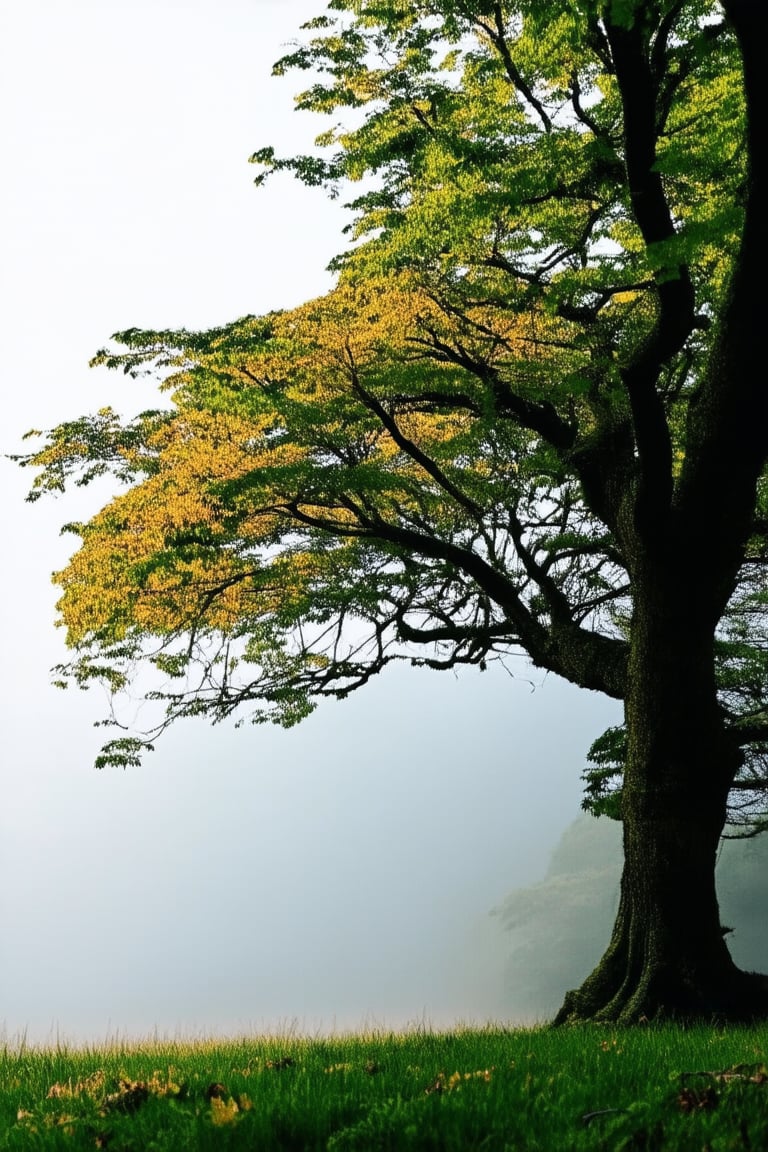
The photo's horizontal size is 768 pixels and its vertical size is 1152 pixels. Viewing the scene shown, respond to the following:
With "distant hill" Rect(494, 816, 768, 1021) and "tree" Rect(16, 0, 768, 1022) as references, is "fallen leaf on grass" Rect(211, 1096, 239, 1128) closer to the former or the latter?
"tree" Rect(16, 0, 768, 1022)

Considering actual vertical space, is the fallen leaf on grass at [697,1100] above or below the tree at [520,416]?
below

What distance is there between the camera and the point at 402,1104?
3100 millimetres

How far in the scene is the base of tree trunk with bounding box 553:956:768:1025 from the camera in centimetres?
866

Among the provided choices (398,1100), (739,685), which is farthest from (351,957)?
(398,1100)

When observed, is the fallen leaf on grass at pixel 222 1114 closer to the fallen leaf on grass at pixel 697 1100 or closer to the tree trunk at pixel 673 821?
the fallen leaf on grass at pixel 697 1100

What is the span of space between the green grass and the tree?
4232mm

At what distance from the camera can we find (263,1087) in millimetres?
3811

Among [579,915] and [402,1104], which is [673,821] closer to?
[402,1104]

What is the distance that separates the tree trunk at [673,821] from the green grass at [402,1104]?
371 centimetres

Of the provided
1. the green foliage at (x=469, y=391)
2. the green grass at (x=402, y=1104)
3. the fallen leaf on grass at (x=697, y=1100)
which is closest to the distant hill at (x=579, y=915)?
the green foliage at (x=469, y=391)

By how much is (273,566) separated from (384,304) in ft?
11.8

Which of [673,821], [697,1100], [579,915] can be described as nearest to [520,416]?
[673,821]

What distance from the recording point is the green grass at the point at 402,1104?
9.30 feet

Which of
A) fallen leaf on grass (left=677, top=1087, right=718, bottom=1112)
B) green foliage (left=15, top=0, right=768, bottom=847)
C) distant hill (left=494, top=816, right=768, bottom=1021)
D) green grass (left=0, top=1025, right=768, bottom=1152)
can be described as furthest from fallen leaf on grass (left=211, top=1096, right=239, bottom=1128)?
distant hill (left=494, top=816, right=768, bottom=1021)
